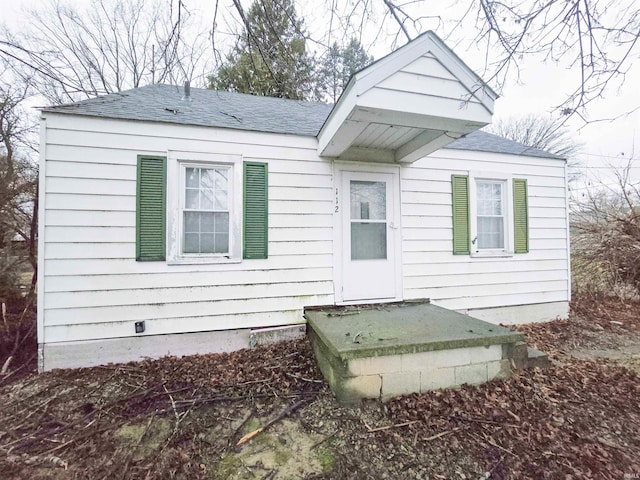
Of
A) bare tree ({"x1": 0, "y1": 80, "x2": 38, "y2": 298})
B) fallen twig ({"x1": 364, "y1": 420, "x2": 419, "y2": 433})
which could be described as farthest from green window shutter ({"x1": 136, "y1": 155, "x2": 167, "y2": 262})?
fallen twig ({"x1": 364, "y1": 420, "x2": 419, "y2": 433})

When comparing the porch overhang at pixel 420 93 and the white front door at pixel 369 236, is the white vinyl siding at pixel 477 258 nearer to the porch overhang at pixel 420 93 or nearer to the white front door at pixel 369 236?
the white front door at pixel 369 236

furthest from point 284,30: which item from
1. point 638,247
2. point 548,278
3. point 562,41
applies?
point 638,247

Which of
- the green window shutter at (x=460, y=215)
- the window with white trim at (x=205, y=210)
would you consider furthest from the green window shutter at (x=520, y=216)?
the window with white trim at (x=205, y=210)

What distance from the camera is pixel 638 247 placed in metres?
5.89

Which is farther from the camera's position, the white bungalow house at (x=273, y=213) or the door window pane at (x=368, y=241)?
the door window pane at (x=368, y=241)

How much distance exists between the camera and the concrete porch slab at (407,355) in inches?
95.3

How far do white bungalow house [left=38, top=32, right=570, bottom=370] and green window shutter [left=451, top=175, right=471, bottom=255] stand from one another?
0.03 metres

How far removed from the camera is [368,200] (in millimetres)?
4203

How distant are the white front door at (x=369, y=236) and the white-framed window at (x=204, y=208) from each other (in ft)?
5.00

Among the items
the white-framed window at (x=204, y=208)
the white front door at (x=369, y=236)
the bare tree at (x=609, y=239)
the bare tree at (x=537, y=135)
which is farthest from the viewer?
the bare tree at (x=537, y=135)

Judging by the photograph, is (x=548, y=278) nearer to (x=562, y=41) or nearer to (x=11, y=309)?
(x=562, y=41)

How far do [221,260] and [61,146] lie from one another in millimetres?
2184

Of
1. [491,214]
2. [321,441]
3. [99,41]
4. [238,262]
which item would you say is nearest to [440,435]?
[321,441]

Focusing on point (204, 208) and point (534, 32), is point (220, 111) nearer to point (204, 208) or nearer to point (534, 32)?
point (204, 208)
